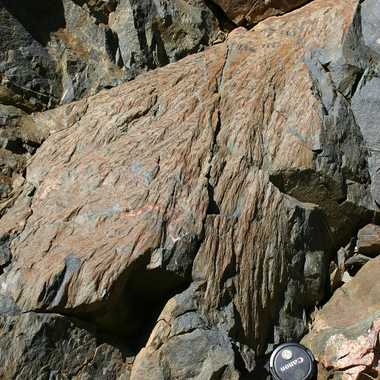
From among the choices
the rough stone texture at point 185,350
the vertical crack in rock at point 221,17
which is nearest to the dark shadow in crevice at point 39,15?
the vertical crack in rock at point 221,17

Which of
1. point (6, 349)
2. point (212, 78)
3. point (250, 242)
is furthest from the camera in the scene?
point (212, 78)

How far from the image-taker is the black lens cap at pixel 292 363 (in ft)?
24.2

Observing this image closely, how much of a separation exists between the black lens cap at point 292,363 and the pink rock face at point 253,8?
202 inches

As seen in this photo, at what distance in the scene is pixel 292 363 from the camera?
7441mm

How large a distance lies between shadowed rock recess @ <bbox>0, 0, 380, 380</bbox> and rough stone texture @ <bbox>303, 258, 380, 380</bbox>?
23 mm

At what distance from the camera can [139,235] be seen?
730cm

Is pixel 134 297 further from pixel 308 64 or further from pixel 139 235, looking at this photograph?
pixel 308 64

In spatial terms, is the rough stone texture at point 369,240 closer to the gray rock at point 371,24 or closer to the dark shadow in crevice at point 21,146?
the gray rock at point 371,24

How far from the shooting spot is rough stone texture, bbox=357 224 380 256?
883cm

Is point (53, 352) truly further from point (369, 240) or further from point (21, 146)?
point (369, 240)

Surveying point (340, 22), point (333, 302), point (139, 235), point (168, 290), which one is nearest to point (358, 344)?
point (333, 302)

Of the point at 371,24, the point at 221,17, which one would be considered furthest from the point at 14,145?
the point at 371,24

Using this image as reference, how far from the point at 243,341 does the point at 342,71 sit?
3.83m

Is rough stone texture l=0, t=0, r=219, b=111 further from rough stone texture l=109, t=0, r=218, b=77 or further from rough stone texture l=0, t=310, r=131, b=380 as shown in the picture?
rough stone texture l=0, t=310, r=131, b=380
